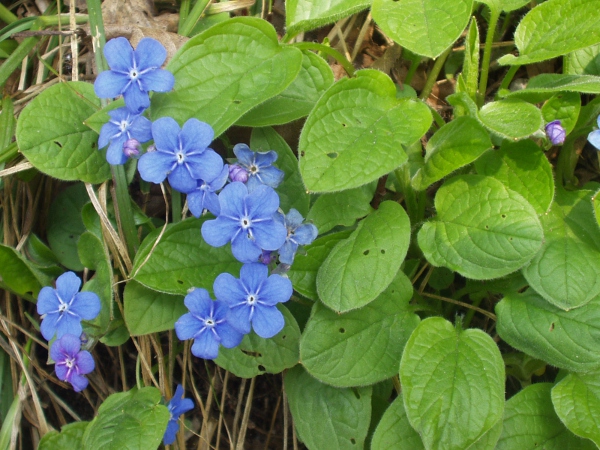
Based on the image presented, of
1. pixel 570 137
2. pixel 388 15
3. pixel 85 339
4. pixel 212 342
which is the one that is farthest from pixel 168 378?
pixel 570 137

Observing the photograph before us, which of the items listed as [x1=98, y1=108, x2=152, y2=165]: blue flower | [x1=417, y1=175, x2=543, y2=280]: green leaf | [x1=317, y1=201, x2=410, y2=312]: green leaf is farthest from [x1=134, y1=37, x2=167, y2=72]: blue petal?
[x1=417, y1=175, x2=543, y2=280]: green leaf

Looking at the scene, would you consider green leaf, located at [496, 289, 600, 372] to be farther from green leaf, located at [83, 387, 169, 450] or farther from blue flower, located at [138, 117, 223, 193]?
green leaf, located at [83, 387, 169, 450]

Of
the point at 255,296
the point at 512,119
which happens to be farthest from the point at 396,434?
the point at 512,119

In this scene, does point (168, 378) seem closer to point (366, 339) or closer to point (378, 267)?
point (366, 339)

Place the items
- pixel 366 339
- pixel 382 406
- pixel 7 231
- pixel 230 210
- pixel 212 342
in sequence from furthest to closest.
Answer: pixel 7 231 < pixel 382 406 < pixel 366 339 < pixel 212 342 < pixel 230 210

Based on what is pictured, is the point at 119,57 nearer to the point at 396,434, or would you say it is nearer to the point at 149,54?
the point at 149,54
